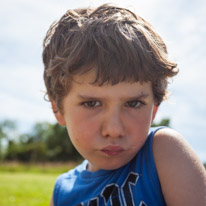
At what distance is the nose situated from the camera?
1737 millimetres

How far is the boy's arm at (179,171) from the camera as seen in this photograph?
1668 millimetres

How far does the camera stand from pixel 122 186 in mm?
1965

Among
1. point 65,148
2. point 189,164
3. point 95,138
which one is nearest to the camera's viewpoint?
point 189,164

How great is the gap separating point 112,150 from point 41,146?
54126mm

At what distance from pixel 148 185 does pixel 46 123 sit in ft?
203

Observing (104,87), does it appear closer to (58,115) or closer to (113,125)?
(113,125)

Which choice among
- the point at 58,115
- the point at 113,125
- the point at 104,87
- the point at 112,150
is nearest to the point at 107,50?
the point at 104,87

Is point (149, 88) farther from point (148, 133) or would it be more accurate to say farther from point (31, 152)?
point (31, 152)

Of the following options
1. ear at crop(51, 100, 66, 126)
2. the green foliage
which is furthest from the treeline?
ear at crop(51, 100, 66, 126)

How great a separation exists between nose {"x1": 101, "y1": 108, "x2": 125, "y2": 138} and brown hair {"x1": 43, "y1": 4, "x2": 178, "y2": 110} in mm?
191

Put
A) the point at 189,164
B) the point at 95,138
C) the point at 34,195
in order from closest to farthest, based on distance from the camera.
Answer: the point at 189,164 → the point at 95,138 → the point at 34,195

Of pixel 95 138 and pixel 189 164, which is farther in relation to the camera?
pixel 95 138

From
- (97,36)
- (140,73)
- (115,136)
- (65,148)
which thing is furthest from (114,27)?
(65,148)

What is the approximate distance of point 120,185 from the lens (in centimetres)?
198
